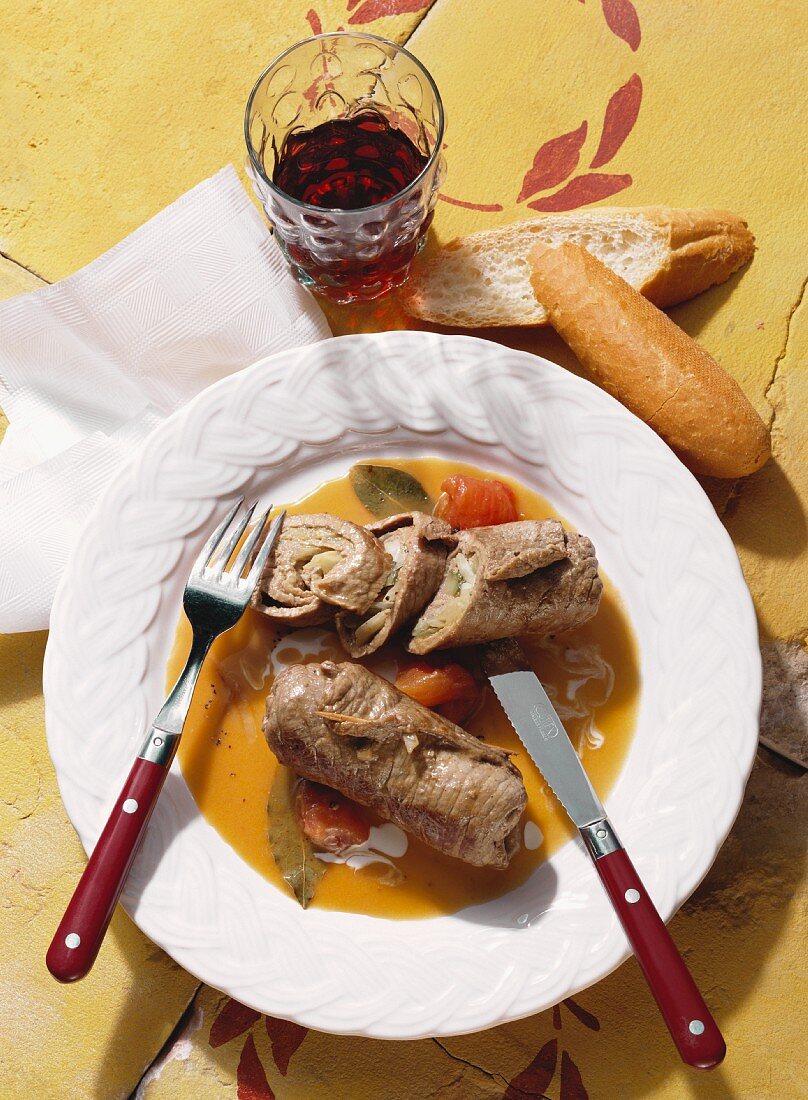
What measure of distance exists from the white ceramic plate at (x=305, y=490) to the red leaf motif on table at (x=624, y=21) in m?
1.57

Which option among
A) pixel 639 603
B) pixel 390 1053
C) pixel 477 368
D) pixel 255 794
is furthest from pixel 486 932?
pixel 477 368

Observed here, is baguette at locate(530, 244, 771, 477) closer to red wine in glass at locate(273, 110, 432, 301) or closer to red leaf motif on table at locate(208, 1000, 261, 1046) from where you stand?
red wine in glass at locate(273, 110, 432, 301)

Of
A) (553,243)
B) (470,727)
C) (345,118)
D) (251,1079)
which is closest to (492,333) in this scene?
(553,243)

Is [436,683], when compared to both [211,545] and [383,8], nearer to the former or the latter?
[211,545]

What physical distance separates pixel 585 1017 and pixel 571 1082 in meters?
0.22

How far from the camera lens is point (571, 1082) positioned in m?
3.35

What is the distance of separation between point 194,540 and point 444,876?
1450mm

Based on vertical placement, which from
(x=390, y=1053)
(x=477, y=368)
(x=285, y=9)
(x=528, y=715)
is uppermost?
(x=285, y=9)

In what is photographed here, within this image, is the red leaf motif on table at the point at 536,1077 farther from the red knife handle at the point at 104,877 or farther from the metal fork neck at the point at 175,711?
the metal fork neck at the point at 175,711

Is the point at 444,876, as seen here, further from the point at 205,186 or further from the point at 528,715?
the point at 205,186

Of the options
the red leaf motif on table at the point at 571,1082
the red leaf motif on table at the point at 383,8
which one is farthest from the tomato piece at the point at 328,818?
the red leaf motif on table at the point at 383,8

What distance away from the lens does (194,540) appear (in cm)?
339

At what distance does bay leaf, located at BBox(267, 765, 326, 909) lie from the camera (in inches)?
124

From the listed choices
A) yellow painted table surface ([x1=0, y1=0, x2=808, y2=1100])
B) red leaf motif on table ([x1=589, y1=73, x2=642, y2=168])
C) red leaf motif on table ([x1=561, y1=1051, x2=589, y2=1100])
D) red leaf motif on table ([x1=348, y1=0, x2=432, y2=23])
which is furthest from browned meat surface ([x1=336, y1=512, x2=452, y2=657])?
red leaf motif on table ([x1=348, y1=0, x2=432, y2=23])
